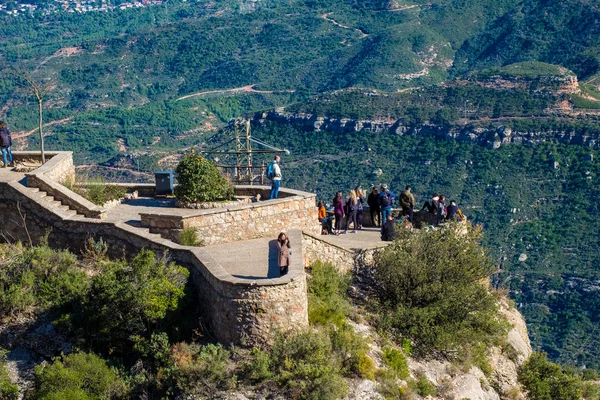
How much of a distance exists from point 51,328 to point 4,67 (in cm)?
19428

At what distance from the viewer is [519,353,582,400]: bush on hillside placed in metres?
19.7

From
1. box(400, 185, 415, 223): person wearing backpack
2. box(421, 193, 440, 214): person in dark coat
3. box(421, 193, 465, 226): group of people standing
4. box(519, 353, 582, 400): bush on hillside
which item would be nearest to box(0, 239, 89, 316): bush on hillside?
box(400, 185, 415, 223): person wearing backpack

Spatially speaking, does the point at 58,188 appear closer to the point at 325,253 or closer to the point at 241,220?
the point at 241,220

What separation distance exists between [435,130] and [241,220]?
103 m

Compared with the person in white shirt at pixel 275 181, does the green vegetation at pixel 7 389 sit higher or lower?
lower

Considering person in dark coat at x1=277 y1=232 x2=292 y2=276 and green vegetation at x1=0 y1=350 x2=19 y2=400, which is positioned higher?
person in dark coat at x1=277 y1=232 x2=292 y2=276

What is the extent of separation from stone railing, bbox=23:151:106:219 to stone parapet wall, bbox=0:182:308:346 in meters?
0.62

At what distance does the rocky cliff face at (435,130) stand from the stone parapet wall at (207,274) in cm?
9459

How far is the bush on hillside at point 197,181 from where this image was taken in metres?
21.4

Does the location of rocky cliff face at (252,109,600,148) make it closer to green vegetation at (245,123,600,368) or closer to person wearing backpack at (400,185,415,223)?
green vegetation at (245,123,600,368)

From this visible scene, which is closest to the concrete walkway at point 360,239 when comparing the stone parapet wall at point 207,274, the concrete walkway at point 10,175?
the stone parapet wall at point 207,274

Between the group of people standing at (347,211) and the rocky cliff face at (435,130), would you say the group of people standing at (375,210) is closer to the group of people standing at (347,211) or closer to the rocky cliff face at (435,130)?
the group of people standing at (347,211)

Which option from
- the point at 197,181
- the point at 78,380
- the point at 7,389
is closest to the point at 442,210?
the point at 197,181

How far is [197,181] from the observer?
21359 mm
